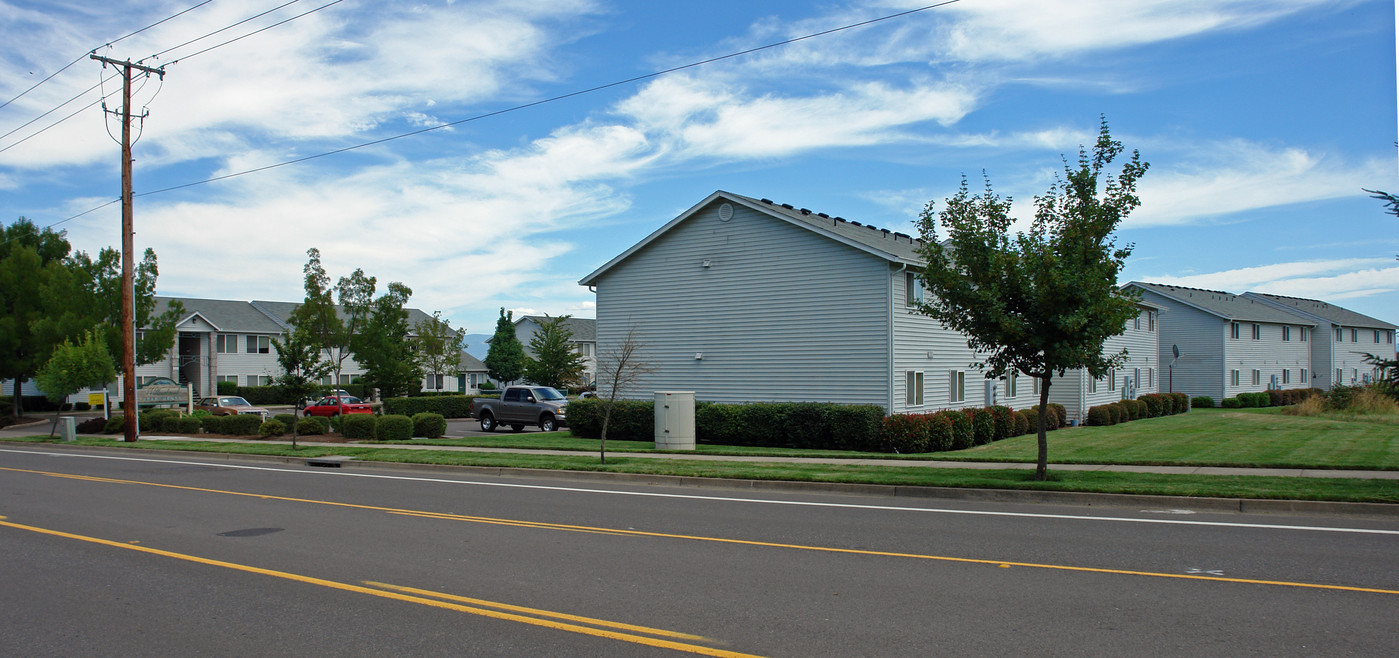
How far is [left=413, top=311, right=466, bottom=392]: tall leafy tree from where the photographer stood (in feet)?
177

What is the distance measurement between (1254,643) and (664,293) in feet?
78.5

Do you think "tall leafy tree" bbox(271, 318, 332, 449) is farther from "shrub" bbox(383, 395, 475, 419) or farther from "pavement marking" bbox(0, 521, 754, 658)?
"pavement marking" bbox(0, 521, 754, 658)

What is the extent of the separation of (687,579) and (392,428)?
70.0 ft

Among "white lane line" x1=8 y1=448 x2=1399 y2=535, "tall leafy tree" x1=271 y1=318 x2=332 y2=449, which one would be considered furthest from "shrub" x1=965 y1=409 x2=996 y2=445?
"tall leafy tree" x1=271 y1=318 x2=332 y2=449

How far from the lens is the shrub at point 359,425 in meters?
27.0

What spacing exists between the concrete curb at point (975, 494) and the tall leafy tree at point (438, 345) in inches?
1426

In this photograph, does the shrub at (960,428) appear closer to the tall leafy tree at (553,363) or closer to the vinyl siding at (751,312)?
the vinyl siding at (751,312)

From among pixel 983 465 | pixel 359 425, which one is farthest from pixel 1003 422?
pixel 359 425

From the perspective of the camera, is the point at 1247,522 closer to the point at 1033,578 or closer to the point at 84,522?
the point at 1033,578

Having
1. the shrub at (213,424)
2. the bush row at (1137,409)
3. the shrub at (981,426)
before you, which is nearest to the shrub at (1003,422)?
the shrub at (981,426)

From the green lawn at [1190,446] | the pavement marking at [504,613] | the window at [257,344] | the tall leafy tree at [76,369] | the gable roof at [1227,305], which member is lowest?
the green lawn at [1190,446]

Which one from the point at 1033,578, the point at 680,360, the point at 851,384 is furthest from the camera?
the point at 680,360

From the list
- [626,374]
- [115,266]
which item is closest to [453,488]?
[626,374]

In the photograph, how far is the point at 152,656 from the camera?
5.72 meters
